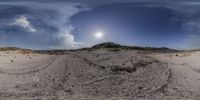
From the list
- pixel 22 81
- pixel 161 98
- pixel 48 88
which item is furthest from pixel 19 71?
pixel 161 98

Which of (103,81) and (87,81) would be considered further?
(87,81)

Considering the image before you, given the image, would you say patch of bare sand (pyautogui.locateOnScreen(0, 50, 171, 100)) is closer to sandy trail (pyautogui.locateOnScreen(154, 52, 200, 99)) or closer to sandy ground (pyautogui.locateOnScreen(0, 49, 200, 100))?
sandy ground (pyautogui.locateOnScreen(0, 49, 200, 100))

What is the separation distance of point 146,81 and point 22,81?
6.37m

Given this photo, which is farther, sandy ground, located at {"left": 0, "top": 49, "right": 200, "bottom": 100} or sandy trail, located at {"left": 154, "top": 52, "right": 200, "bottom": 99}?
sandy trail, located at {"left": 154, "top": 52, "right": 200, "bottom": 99}

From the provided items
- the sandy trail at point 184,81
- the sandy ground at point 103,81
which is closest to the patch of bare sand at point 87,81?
the sandy ground at point 103,81

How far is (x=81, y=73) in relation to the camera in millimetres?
26547

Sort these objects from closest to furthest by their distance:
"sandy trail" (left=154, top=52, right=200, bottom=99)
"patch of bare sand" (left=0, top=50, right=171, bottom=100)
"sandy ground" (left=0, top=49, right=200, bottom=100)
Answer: "sandy ground" (left=0, top=49, right=200, bottom=100) < "patch of bare sand" (left=0, top=50, right=171, bottom=100) < "sandy trail" (left=154, top=52, right=200, bottom=99)

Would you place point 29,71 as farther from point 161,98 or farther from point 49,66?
point 161,98

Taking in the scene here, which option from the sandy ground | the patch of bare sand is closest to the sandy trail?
the sandy ground

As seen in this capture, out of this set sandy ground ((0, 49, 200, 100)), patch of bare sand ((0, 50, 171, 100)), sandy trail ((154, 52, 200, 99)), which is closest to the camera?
sandy ground ((0, 49, 200, 100))

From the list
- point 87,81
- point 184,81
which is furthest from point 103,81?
point 184,81

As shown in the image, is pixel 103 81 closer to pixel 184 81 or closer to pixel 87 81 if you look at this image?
pixel 87 81

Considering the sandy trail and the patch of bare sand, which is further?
the sandy trail

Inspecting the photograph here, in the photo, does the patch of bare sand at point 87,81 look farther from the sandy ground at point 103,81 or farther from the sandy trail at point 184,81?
the sandy trail at point 184,81
